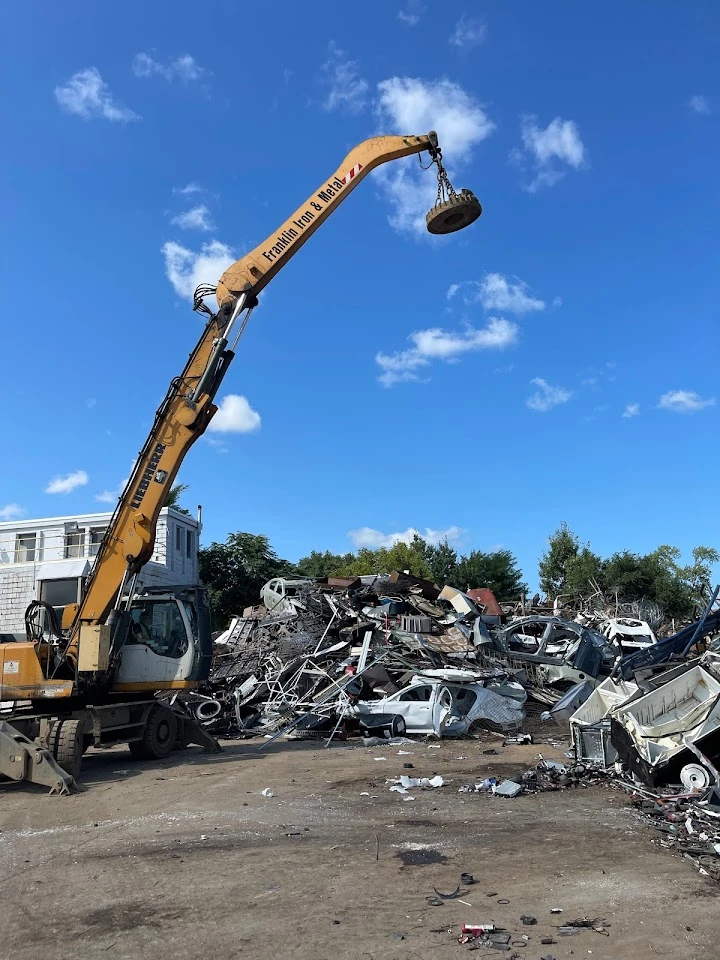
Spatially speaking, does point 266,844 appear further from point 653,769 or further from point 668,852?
point 653,769

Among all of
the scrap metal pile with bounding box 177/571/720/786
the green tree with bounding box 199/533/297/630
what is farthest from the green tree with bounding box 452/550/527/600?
the scrap metal pile with bounding box 177/571/720/786

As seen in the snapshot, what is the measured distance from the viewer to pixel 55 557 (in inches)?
1139

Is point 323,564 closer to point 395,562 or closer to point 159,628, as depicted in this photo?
point 395,562

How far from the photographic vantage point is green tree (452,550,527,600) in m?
53.8

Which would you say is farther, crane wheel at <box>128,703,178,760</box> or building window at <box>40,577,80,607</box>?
building window at <box>40,577,80,607</box>

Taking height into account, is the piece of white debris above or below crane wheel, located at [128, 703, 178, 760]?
below

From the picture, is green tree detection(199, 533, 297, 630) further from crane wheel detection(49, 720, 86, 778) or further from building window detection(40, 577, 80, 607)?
crane wheel detection(49, 720, 86, 778)

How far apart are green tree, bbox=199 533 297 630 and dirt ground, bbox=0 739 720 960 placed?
3108cm

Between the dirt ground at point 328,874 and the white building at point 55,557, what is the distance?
61.3 ft

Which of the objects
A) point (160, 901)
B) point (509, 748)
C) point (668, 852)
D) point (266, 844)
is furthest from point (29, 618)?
point (668, 852)

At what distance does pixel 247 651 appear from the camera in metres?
19.2

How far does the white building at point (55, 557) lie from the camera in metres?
27.6

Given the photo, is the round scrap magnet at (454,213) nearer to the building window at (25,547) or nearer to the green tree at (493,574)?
the building window at (25,547)

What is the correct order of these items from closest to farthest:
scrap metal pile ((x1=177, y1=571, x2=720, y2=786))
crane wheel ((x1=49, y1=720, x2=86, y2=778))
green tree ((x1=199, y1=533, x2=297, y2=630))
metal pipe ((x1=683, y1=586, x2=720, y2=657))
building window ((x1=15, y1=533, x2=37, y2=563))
Result: 1. scrap metal pile ((x1=177, y1=571, x2=720, y2=786))
2. crane wheel ((x1=49, y1=720, x2=86, y2=778))
3. metal pipe ((x1=683, y1=586, x2=720, y2=657))
4. building window ((x1=15, y1=533, x2=37, y2=563))
5. green tree ((x1=199, y1=533, x2=297, y2=630))
